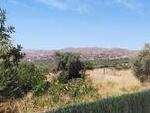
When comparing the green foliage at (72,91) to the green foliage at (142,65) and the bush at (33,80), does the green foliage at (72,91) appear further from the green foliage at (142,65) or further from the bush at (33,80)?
the green foliage at (142,65)

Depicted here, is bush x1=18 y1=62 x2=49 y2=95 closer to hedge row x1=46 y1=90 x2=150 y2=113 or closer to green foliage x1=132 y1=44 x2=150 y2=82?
green foliage x1=132 y1=44 x2=150 y2=82

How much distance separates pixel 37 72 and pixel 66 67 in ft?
37.3

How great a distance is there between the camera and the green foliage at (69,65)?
130 feet

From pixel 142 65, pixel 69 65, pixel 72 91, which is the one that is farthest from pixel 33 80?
pixel 69 65

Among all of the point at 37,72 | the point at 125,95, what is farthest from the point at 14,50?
the point at 37,72

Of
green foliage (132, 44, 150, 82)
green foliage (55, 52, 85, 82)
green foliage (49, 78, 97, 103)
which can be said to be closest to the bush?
green foliage (49, 78, 97, 103)

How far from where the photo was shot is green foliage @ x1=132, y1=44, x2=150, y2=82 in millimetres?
35250

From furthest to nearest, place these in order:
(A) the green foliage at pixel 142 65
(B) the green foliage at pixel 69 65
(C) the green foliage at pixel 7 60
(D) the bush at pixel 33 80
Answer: (B) the green foliage at pixel 69 65, (A) the green foliage at pixel 142 65, (D) the bush at pixel 33 80, (C) the green foliage at pixel 7 60

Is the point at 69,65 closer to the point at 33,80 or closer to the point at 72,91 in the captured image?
the point at 33,80

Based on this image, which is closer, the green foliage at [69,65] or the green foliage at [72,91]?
the green foliage at [72,91]

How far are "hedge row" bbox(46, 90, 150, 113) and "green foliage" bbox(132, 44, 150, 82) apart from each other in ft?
59.4

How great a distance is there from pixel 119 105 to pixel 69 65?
26.0 metres

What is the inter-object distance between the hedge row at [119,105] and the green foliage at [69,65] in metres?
21.4

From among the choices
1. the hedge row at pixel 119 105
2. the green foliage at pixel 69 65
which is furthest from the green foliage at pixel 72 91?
the hedge row at pixel 119 105
